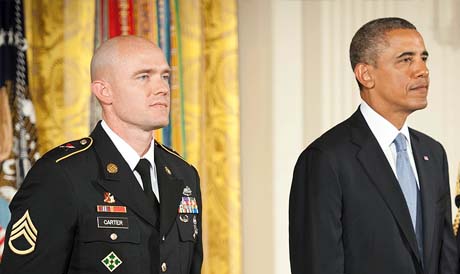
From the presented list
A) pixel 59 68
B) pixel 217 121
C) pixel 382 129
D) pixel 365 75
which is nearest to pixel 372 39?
pixel 365 75

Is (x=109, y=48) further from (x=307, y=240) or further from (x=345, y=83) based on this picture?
(x=345, y=83)

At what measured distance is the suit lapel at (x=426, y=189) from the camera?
8.55 feet

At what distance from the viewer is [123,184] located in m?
2.41

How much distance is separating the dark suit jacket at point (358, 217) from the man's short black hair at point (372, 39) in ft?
0.75

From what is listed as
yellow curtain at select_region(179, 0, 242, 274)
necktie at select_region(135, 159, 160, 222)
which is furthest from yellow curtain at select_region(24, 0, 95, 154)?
necktie at select_region(135, 159, 160, 222)

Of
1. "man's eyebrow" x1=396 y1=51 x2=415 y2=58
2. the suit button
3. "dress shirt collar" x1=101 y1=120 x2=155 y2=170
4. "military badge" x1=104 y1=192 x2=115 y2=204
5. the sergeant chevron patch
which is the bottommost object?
the suit button

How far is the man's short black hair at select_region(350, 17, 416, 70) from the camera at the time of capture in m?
2.74

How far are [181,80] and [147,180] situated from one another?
5.68 feet

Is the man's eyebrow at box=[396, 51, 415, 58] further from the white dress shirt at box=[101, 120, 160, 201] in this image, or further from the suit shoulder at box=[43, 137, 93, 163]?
the suit shoulder at box=[43, 137, 93, 163]

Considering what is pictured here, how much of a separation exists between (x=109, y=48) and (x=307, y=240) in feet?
2.52

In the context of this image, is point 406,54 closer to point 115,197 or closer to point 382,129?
point 382,129

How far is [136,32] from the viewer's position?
4113 millimetres

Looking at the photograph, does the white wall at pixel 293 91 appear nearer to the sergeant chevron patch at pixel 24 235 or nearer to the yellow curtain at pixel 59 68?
the yellow curtain at pixel 59 68

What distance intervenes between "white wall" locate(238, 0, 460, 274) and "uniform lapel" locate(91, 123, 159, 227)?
195 cm
